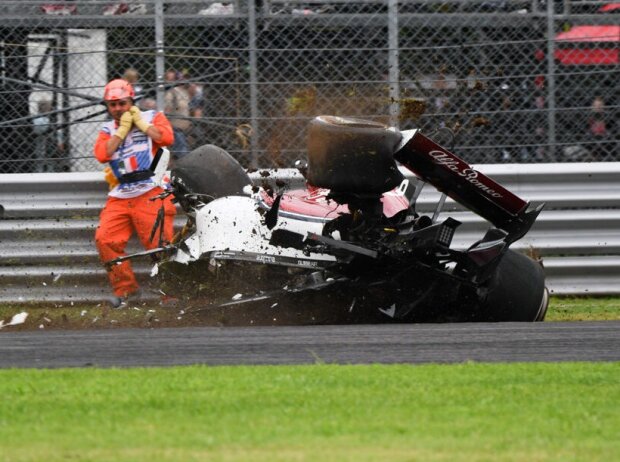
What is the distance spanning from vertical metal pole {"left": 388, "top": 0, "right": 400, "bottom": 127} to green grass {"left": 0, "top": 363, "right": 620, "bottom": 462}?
408cm

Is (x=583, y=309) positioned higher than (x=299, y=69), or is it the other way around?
(x=299, y=69)

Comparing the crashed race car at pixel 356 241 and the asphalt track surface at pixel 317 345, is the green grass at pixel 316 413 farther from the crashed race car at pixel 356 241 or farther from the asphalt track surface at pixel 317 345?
the crashed race car at pixel 356 241

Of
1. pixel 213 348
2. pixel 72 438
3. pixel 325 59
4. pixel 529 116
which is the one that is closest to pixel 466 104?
pixel 529 116

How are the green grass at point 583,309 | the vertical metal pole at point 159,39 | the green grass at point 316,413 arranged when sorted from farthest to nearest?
the vertical metal pole at point 159,39 → the green grass at point 583,309 → the green grass at point 316,413

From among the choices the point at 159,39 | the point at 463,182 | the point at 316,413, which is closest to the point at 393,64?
the point at 159,39

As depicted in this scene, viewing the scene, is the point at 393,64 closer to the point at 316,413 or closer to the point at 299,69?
the point at 299,69

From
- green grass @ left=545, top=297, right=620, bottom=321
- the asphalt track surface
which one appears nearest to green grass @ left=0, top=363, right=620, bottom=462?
the asphalt track surface

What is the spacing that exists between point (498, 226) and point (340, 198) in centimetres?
107

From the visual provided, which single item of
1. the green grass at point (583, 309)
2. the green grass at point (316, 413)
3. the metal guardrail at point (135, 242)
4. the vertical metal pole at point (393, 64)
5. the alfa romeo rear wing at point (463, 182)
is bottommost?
the green grass at point (583, 309)

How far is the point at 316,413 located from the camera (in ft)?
16.8

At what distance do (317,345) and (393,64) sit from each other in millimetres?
3776

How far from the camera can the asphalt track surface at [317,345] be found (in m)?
6.69

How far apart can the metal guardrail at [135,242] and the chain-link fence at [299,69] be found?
1.31 ft

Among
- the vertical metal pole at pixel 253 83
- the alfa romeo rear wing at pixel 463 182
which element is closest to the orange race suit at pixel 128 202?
the vertical metal pole at pixel 253 83
